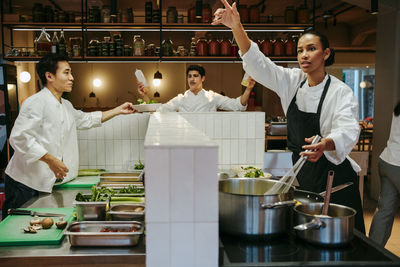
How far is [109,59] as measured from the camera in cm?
511

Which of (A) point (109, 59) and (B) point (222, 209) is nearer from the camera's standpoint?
(B) point (222, 209)

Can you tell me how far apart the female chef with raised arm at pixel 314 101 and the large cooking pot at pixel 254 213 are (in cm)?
80

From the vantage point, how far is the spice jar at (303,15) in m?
5.22

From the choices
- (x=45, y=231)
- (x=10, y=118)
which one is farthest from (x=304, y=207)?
(x=10, y=118)

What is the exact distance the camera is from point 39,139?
2953 millimetres

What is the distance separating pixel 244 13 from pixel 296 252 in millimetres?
4299

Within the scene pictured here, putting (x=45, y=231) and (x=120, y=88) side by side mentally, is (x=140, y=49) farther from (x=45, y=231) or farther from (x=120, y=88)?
(x=120, y=88)

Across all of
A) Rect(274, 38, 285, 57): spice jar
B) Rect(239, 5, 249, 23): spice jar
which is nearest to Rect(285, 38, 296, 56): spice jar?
Rect(274, 38, 285, 57): spice jar

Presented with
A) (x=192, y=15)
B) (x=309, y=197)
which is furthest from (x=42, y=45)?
(x=309, y=197)

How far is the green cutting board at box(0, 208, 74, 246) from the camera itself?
1782 millimetres

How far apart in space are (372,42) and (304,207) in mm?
10912

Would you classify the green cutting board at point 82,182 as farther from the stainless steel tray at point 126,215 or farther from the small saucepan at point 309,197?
the small saucepan at point 309,197

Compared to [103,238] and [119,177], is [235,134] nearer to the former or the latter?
[119,177]

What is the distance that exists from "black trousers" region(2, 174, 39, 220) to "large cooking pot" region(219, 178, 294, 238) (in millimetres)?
1971
